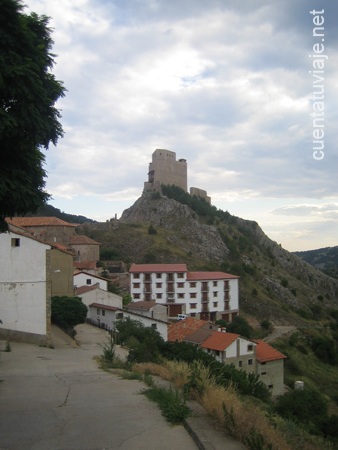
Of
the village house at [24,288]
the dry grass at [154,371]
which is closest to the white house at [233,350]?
the village house at [24,288]

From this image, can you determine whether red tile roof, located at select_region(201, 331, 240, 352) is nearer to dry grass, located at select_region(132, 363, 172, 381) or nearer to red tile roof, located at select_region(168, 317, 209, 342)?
red tile roof, located at select_region(168, 317, 209, 342)

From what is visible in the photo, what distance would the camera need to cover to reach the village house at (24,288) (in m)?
18.1

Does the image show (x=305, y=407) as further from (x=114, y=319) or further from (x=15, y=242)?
(x=114, y=319)

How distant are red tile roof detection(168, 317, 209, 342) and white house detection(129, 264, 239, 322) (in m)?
13.9

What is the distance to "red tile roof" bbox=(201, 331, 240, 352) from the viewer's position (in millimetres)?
30500

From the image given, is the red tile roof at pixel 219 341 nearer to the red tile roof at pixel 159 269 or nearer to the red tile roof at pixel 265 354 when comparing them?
the red tile roof at pixel 265 354

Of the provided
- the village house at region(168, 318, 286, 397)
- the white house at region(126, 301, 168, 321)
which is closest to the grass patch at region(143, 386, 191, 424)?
the village house at region(168, 318, 286, 397)

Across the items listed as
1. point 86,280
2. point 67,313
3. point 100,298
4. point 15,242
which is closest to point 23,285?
point 15,242

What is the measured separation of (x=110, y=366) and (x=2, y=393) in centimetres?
411

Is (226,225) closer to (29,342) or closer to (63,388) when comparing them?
(29,342)

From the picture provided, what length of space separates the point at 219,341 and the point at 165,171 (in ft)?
230

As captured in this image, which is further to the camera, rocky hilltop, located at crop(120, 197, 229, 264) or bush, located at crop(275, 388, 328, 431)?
rocky hilltop, located at crop(120, 197, 229, 264)

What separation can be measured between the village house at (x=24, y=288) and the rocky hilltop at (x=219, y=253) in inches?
1763

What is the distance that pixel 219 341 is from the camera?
3152 centimetres
